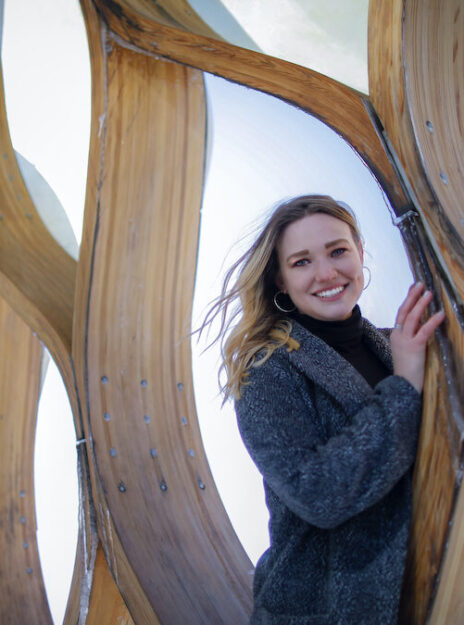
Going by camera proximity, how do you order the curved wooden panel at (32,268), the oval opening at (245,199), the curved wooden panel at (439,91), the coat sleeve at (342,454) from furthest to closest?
the curved wooden panel at (32,268)
the oval opening at (245,199)
the curved wooden panel at (439,91)
the coat sleeve at (342,454)

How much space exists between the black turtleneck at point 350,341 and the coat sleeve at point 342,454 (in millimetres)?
170

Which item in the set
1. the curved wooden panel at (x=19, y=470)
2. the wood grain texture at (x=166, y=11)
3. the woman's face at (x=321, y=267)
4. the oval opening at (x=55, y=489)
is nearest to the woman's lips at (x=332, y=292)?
the woman's face at (x=321, y=267)

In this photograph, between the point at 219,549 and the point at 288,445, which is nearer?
the point at 288,445

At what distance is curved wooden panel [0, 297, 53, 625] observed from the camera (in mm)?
2084

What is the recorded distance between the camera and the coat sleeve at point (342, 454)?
2.83ft

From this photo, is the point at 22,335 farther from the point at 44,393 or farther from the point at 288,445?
the point at 288,445

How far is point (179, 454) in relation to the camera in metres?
1.90

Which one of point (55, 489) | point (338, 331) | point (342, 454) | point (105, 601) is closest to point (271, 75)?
point (338, 331)

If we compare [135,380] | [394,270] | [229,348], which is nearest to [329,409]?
[229,348]

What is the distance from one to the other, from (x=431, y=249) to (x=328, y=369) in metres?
0.24

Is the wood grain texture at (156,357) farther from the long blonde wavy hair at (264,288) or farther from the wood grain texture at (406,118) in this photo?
the wood grain texture at (406,118)

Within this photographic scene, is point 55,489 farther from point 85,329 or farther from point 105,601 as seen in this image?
point 85,329

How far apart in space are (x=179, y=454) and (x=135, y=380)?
255 millimetres

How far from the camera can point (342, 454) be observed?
869 millimetres
